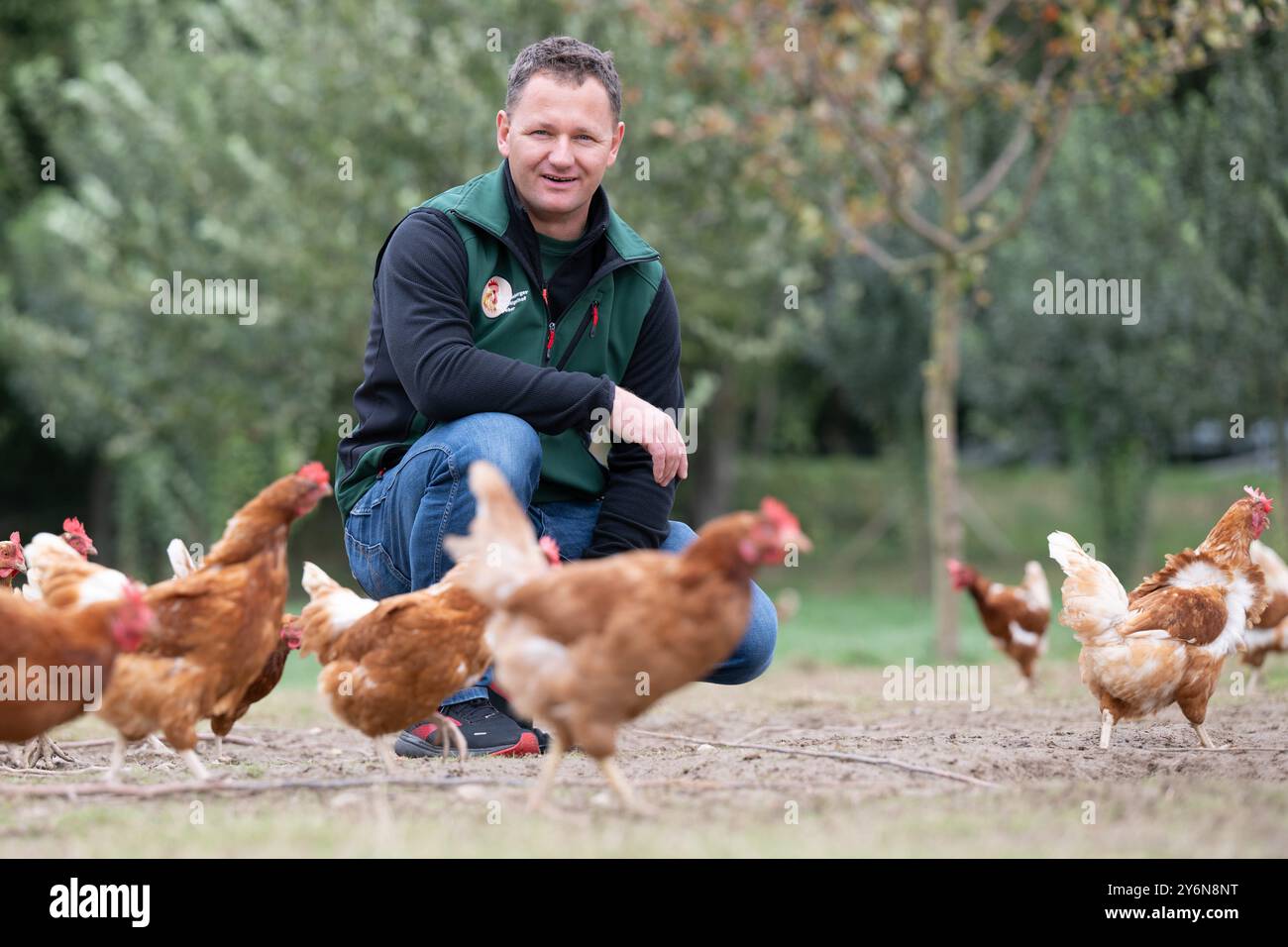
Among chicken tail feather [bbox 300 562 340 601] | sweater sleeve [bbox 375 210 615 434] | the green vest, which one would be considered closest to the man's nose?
the green vest

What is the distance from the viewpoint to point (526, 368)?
15.2ft

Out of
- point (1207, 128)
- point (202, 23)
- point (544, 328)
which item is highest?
point (202, 23)

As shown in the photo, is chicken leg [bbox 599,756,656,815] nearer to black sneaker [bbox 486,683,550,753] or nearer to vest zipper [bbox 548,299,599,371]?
black sneaker [bbox 486,683,550,753]

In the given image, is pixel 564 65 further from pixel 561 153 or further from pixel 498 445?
pixel 498 445

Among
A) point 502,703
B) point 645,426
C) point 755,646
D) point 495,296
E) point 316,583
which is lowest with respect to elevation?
point 502,703

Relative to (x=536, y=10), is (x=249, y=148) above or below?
below

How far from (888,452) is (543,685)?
58.7 ft

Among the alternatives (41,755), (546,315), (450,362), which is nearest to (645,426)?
(450,362)

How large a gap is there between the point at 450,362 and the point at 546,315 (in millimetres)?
570

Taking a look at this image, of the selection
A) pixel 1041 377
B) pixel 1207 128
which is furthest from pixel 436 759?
pixel 1041 377

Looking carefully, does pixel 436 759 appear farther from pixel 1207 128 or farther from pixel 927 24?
pixel 1207 128

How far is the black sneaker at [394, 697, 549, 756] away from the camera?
16.1 ft

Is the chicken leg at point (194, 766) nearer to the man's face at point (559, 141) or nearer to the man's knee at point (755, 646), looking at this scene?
the man's knee at point (755, 646)

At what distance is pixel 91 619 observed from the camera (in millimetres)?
3758
